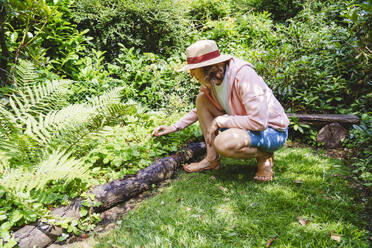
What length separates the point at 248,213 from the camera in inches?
82.6

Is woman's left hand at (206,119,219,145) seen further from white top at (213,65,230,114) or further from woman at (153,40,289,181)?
white top at (213,65,230,114)

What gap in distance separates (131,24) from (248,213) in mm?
4704

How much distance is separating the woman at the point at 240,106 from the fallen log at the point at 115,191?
2.37 ft

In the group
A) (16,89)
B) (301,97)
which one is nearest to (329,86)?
(301,97)

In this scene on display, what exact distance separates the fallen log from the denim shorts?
1097 mm

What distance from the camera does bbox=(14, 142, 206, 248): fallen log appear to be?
179 centimetres

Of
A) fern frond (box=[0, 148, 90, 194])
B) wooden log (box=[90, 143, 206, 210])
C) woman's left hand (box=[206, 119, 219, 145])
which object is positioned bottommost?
wooden log (box=[90, 143, 206, 210])

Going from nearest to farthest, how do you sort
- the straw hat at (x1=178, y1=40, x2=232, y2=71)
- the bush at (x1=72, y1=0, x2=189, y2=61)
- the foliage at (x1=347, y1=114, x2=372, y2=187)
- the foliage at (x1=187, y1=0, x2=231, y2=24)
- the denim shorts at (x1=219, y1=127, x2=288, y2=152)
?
the straw hat at (x1=178, y1=40, x2=232, y2=71)
the denim shorts at (x1=219, y1=127, x2=288, y2=152)
the foliage at (x1=347, y1=114, x2=372, y2=187)
the bush at (x1=72, y1=0, x2=189, y2=61)
the foliage at (x1=187, y1=0, x2=231, y2=24)

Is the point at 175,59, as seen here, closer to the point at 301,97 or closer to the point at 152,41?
Answer: the point at 152,41

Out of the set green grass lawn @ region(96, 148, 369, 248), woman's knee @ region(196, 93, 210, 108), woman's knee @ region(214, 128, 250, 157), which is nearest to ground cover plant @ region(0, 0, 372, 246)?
green grass lawn @ region(96, 148, 369, 248)

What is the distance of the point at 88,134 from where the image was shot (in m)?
2.35

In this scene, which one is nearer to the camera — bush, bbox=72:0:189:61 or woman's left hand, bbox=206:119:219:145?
woman's left hand, bbox=206:119:219:145

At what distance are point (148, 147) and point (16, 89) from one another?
1.62 m

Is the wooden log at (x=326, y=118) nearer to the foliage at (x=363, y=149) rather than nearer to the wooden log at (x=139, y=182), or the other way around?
the foliage at (x=363, y=149)
